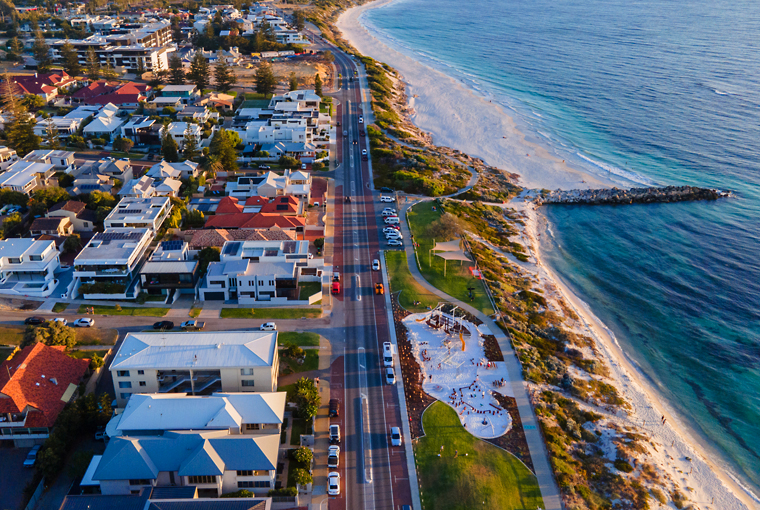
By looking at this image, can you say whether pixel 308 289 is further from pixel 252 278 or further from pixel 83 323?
pixel 83 323

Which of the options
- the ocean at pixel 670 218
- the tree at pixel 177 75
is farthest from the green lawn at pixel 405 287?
the tree at pixel 177 75

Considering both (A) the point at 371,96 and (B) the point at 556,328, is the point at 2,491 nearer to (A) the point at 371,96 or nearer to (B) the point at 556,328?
(B) the point at 556,328

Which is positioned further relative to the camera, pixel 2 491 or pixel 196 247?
pixel 196 247

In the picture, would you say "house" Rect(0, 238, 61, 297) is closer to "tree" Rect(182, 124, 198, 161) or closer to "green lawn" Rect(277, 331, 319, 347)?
"green lawn" Rect(277, 331, 319, 347)

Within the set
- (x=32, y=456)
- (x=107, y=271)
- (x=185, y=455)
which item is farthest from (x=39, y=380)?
(x=107, y=271)

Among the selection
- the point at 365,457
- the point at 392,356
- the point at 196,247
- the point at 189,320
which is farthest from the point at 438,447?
the point at 196,247

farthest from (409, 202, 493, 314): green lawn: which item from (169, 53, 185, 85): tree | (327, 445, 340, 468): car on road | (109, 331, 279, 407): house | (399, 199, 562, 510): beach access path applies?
(169, 53, 185, 85): tree

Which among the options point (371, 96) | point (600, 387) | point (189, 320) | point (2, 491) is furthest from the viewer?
point (371, 96)
